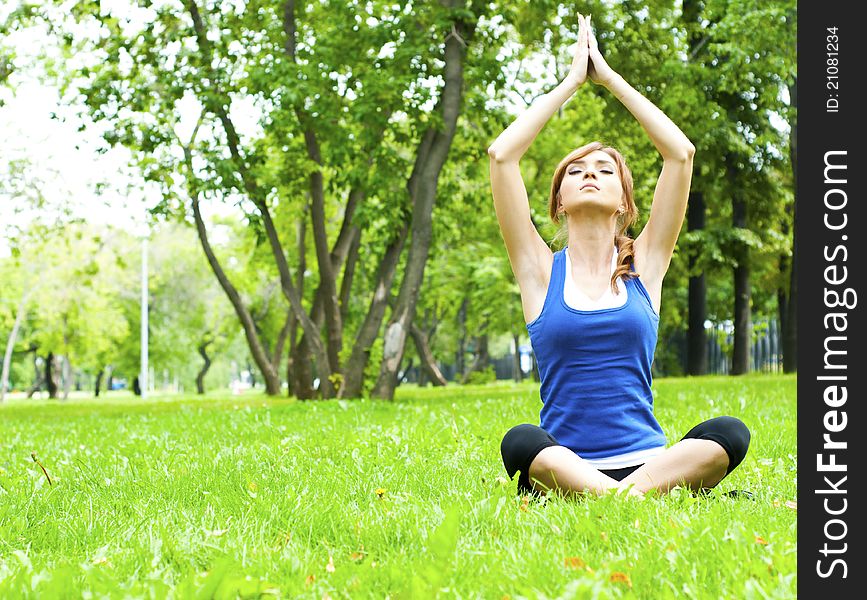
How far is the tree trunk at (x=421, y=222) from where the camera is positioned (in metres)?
14.5

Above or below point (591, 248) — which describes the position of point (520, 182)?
above

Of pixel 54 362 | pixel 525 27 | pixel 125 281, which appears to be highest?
pixel 525 27

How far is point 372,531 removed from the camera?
3.53 m

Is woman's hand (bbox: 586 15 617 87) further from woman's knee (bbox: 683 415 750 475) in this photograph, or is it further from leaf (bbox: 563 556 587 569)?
leaf (bbox: 563 556 587 569)

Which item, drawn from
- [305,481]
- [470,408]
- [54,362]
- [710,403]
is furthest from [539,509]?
[54,362]

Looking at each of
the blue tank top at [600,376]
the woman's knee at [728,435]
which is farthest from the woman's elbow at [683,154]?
the woman's knee at [728,435]

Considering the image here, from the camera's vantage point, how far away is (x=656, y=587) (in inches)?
108

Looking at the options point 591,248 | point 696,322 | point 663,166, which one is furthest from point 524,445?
point 696,322

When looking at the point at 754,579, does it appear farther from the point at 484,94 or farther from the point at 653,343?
the point at 484,94

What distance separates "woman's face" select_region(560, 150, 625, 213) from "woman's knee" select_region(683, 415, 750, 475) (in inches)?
42.7

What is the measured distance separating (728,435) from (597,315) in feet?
2.51

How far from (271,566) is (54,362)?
5410cm

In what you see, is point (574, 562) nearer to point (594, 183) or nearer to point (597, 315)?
point (597, 315)

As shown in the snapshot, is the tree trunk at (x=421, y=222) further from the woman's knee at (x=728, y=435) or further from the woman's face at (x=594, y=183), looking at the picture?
the woman's knee at (x=728, y=435)
